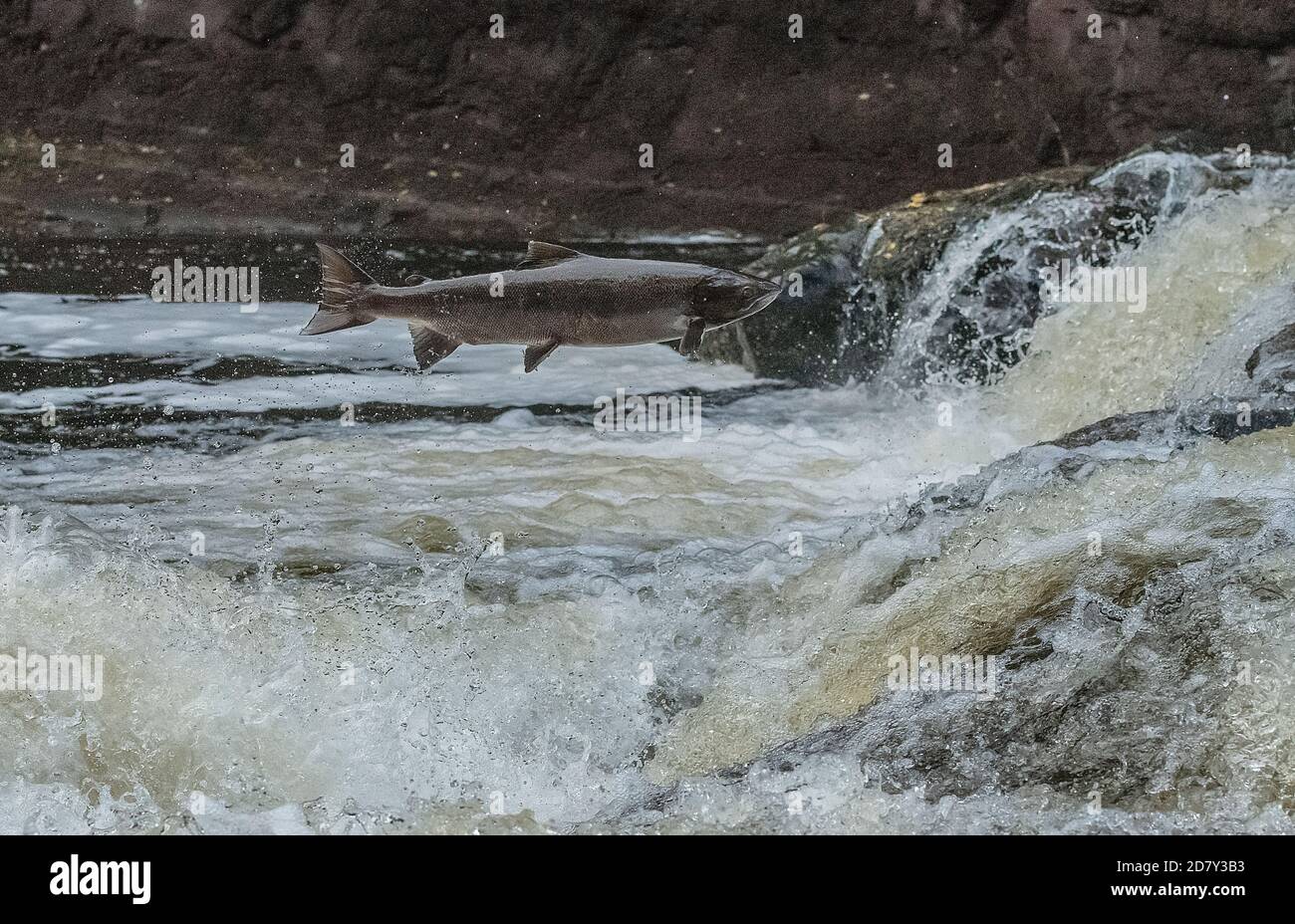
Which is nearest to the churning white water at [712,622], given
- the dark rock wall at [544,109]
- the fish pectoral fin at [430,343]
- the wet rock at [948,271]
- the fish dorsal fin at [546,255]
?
the wet rock at [948,271]

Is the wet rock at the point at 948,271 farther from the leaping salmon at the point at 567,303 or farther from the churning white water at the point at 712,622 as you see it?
the leaping salmon at the point at 567,303

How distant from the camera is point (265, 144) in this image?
762cm

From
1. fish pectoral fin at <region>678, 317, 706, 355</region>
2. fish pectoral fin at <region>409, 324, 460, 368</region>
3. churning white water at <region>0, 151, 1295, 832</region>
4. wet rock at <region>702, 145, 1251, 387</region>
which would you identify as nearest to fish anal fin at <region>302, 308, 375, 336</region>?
fish pectoral fin at <region>409, 324, 460, 368</region>

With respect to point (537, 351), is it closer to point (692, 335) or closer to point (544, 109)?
point (692, 335)

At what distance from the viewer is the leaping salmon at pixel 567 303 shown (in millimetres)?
3131

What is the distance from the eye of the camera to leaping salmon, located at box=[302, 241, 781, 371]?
313 centimetres

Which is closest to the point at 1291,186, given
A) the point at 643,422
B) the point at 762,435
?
the point at 762,435

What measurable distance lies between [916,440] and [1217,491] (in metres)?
A: 2.19

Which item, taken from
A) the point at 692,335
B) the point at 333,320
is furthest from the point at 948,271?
the point at 333,320

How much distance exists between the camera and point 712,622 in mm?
3242

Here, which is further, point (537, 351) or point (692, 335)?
point (537, 351)

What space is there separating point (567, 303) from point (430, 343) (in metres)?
0.34

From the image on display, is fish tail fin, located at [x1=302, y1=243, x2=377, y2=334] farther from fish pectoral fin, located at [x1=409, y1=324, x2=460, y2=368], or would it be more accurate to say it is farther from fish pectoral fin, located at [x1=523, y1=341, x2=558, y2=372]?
fish pectoral fin, located at [x1=523, y1=341, x2=558, y2=372]

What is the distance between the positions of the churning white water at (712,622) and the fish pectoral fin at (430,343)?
0.56m
